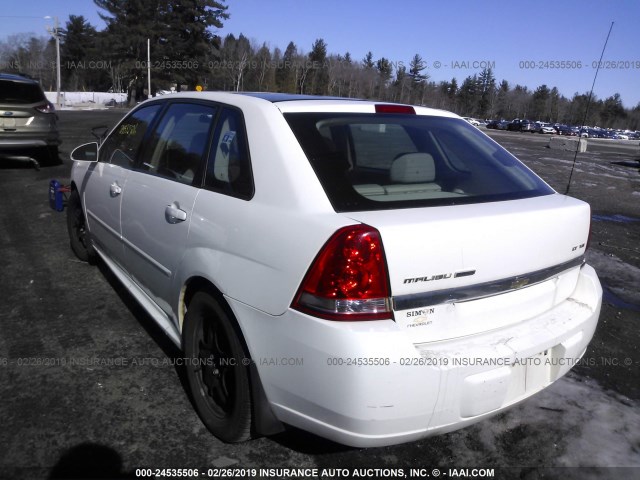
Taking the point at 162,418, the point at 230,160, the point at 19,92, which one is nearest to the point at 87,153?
the point at 230,160

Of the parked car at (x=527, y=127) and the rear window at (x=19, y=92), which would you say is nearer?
the rear window at (x=19, y=92)

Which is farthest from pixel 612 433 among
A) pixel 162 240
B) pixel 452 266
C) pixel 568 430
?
pixel 162 240

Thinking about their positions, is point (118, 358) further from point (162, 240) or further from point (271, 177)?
point (271, 177)

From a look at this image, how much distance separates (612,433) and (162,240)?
267cm

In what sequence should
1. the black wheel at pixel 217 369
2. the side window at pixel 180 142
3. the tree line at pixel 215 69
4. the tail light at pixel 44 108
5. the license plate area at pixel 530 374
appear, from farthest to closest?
the tree line at pixel 215 69, the tail light at pixel 44 108, the side window at pixel 180 142, the black wheel at pixel 217 369, the license plate area at pixel 530 374

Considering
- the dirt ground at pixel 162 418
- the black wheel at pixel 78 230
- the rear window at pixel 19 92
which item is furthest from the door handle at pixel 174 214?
the rear window at pixel 19 92

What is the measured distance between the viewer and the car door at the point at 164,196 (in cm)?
275

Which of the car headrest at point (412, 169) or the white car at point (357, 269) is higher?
the car headrest at point (412, 169)

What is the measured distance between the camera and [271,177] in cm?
221

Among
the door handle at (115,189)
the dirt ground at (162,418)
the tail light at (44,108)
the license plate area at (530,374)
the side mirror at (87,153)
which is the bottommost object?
the dirt ground at (162,418)

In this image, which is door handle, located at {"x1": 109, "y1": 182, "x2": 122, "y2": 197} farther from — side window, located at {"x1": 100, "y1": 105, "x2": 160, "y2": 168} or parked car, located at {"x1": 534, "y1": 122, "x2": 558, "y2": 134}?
parked car, located at {"x1": 534, "y1": 122, "x2": 558, "y2": 134}

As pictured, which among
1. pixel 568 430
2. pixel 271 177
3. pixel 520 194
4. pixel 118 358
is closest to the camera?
pixel 271 177

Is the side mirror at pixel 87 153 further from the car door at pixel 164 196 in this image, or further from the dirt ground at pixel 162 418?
the dirt ground at pixel 162 418

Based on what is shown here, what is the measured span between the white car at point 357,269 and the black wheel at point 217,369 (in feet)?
0.04
